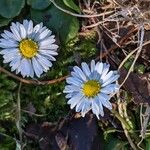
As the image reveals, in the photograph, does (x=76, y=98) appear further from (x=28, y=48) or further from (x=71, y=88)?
(x=28, y=48)

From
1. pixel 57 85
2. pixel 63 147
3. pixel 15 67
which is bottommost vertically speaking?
pixel 63 147

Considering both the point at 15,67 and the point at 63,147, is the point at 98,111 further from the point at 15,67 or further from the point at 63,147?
the point at 15,67

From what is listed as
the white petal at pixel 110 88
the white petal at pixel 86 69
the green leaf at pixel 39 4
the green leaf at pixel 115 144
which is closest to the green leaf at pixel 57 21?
the green leaf at pixel 39 4

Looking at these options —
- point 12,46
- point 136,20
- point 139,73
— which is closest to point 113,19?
point 136,20

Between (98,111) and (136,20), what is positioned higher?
(136,20)

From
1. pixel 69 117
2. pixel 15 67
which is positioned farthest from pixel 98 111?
pixel 15 67

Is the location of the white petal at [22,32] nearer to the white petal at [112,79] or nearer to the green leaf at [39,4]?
the green leaf at [39,4]
